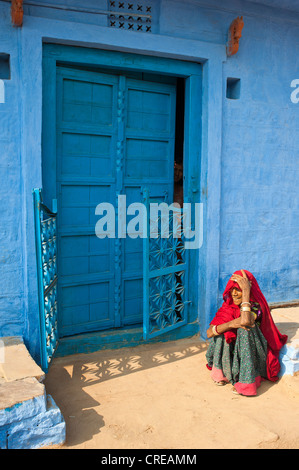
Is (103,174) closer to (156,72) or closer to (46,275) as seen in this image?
(156,72)

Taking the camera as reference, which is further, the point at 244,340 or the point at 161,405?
the point at 244,340

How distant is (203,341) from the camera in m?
4.48

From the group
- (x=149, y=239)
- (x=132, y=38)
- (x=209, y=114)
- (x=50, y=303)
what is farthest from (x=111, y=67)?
(x=50, y=303)

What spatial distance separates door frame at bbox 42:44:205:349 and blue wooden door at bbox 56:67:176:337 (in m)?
0.14

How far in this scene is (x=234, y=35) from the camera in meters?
4.20

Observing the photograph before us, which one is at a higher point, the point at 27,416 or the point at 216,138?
the point at 216,138

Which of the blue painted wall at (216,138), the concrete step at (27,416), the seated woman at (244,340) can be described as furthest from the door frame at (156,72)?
the concrete step at (27,416)

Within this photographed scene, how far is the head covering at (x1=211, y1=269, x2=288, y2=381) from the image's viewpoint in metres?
3.52

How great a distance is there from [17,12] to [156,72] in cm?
137

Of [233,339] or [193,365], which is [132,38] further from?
[193,365]

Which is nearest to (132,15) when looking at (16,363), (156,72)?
(156,72)

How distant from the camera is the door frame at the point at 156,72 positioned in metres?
3.70

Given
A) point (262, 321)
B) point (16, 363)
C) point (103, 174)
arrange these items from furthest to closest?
1. point (103, 174)
2. point (262, 321)
3. point (16, 363)

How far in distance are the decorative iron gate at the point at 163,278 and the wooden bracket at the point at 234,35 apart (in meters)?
1.65
